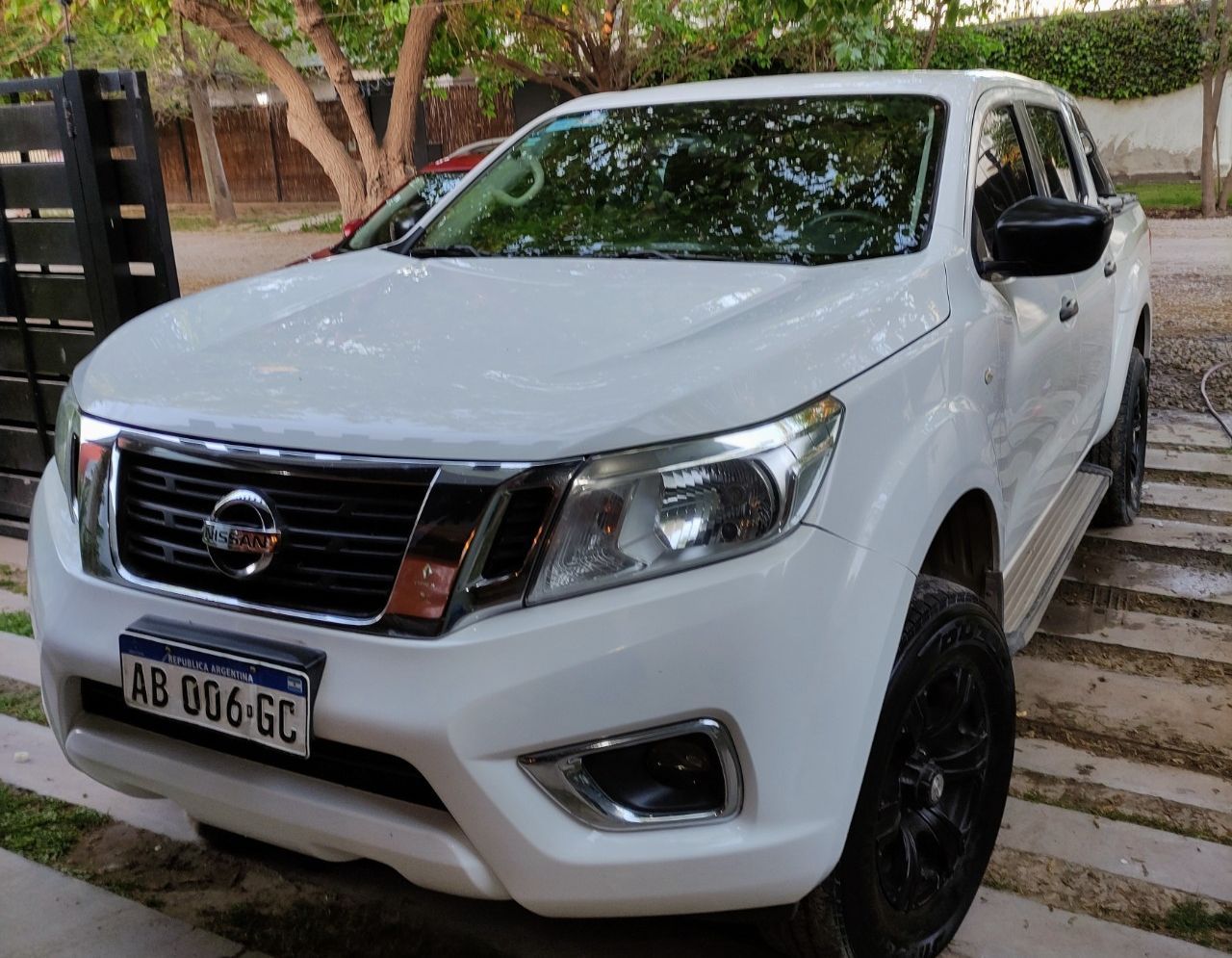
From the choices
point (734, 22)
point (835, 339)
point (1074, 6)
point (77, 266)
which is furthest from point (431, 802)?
point (1074, 6)

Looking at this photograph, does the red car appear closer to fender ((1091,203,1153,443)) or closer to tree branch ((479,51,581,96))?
tree branch ((479,51,581,96))

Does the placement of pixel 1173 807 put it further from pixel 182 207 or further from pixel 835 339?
pixel 182 207

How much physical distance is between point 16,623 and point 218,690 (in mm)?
2667

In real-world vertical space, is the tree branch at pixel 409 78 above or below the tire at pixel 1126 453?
above

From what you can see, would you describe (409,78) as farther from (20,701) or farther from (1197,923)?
(1197,923)

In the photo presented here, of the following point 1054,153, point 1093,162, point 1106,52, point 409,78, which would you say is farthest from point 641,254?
point 1106,52

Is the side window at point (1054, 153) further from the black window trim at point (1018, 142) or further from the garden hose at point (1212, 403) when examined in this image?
the garden hose at point (1212, 403)

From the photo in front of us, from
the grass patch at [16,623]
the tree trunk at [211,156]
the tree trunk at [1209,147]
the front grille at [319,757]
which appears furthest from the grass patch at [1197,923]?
the tree trunk at [211,156]

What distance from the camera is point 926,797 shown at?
7.20 ft

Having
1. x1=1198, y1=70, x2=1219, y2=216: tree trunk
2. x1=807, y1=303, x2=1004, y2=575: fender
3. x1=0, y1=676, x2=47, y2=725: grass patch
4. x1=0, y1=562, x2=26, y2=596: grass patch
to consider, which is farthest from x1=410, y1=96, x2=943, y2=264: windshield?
x1=1198, y1=70, x2=1219, y2=216: tree trunk

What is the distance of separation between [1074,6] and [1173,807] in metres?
10.8

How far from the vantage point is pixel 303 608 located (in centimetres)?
186

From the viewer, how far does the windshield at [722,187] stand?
2752 millimetres

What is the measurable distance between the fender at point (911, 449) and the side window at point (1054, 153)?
1.43 metres
